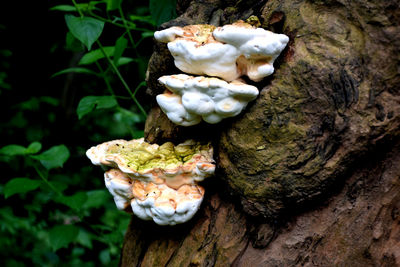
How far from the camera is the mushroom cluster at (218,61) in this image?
43.4 inches

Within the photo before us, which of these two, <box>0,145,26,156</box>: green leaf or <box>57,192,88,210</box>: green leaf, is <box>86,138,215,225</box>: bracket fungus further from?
<box>0,145,26,156</box>: green leaf

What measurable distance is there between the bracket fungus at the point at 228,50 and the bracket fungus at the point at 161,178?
1.06 feet

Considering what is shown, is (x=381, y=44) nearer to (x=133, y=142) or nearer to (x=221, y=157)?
(x=221, y=157)

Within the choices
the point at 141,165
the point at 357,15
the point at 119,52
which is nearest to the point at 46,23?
the point at 119,52

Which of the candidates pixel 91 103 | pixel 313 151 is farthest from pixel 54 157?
pixel 313 151

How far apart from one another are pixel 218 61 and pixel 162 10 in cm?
77

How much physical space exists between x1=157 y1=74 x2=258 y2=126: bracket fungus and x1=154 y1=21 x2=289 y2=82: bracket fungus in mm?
45

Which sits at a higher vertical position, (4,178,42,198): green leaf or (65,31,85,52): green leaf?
(65,31,85,52): green leaf

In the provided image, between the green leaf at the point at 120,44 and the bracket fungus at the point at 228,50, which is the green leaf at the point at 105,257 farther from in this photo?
the bracket fungus at the point at 228,50

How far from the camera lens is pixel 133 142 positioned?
5.20 ft

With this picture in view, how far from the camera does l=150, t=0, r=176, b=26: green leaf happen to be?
1751 mm

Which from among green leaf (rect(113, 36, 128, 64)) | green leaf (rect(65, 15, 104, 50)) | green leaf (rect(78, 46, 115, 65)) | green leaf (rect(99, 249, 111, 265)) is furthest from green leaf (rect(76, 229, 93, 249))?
green leaf (rect(65, 15, 104, 50))

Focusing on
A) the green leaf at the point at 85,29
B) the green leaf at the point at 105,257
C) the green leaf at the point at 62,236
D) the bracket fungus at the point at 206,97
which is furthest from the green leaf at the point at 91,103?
the green leaf at the point at 105,257

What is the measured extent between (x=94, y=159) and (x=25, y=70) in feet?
11.3
